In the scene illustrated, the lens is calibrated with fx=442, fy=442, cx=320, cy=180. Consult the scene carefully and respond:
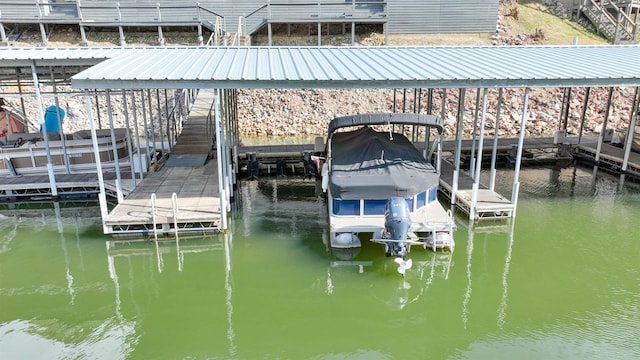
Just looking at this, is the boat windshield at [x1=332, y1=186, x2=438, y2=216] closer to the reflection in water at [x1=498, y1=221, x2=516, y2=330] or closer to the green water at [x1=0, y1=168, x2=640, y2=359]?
the green water at [x1=0, y1=168, x2=640, y2=359]

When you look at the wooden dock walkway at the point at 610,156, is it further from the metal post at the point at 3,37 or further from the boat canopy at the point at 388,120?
the metal post at the point at 3,37

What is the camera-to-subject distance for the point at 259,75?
36.7 ft

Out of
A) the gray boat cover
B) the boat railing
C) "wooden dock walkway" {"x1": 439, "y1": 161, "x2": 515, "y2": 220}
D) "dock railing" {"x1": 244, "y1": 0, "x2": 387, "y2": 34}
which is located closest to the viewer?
the gray boat cover

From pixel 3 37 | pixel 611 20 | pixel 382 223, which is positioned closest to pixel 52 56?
pixel 382 223

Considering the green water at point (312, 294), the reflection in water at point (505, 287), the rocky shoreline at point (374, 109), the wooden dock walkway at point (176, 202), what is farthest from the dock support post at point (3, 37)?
the reflection in water at point (505, 287)

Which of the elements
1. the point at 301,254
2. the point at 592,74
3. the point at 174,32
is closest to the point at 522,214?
the point at 592,74

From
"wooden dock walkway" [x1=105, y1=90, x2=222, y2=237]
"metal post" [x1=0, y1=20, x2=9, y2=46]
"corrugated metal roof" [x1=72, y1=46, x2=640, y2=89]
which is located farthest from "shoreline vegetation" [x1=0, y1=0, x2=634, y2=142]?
"wooden dock walkway" [x1=105, y1=90, x2=222, y2=237]

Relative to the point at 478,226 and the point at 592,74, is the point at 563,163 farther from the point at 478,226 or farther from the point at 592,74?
the point at 478,226

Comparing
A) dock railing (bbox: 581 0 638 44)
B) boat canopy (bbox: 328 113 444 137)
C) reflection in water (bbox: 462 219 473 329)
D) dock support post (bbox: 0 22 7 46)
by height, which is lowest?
reflection in water (bbox: 462 219 473 329)

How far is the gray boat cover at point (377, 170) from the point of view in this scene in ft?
33.2

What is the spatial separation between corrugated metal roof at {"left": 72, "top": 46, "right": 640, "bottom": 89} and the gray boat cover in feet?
5.50

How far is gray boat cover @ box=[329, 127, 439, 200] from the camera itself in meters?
A: 10.1

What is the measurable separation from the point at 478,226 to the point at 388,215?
3.77 m

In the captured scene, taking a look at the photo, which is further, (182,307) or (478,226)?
(478,226)
